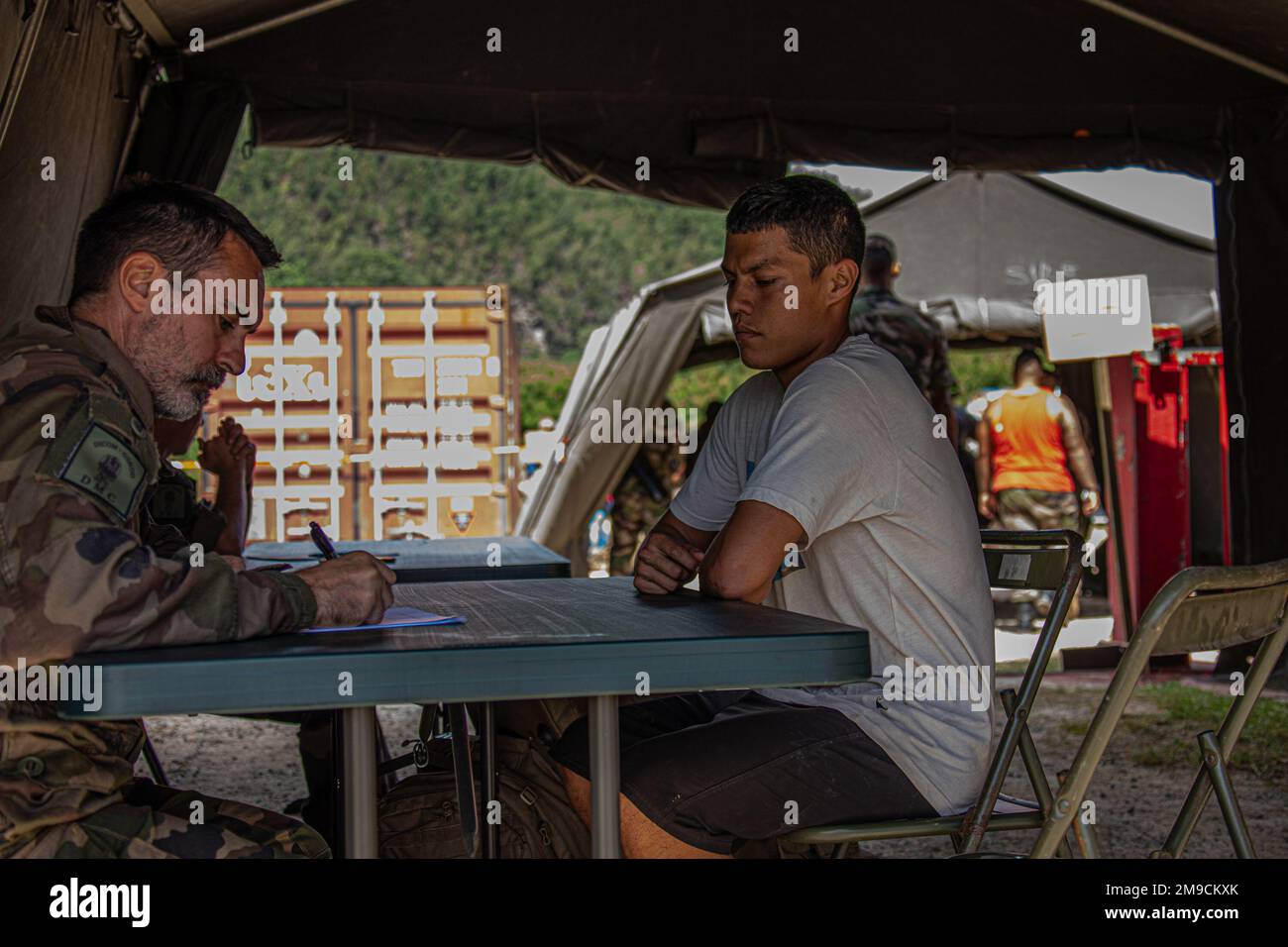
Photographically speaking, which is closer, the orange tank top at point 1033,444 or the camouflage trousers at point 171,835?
the camouflage trousers at point 171,835

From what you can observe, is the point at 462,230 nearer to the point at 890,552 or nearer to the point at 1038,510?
the point at 1038,510

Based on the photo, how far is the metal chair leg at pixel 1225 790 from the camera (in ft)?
6.37

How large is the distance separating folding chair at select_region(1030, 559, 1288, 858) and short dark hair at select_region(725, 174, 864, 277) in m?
0.81

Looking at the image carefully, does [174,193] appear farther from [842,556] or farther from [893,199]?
[893,199]

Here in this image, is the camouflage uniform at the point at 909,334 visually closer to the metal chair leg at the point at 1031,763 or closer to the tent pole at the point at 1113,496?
the tent pole at the point at 1113,496

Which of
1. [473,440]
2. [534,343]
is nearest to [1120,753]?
[473,440]

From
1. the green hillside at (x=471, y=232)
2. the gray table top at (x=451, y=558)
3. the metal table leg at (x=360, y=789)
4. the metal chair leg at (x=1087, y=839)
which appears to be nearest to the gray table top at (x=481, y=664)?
the metal table leg at (x=360, y=789)

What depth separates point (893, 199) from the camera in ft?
41.5

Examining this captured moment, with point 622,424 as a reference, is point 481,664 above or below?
→ below

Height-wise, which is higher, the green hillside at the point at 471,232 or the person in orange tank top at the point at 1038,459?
the green hillside at the point at 471,232

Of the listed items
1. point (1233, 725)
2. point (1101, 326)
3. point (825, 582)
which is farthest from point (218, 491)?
point (1101, 326)

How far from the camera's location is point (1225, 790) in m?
1.94

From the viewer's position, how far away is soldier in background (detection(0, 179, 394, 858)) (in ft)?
5.01

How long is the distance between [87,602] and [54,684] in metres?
0.10
